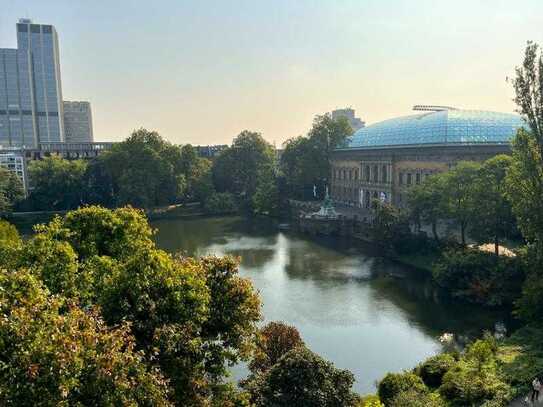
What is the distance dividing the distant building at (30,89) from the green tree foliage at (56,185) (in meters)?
80.0

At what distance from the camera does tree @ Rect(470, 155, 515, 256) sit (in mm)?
40438

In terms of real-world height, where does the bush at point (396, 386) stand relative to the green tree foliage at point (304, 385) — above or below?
below

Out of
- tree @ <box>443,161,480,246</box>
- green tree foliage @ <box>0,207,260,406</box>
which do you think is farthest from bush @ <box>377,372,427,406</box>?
tree @ <box>443,161,480,246</box>

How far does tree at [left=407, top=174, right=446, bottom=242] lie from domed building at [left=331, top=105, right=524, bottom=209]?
58.5 feet

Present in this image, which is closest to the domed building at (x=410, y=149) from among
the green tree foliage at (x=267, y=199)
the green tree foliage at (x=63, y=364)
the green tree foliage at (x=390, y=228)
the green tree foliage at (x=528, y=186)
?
the green tree foliage at (x=267, y=199)

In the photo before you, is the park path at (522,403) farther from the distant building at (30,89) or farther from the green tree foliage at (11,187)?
the distant building at (30,89)

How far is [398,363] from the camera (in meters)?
27.6

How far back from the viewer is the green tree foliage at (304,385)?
16.4 meters

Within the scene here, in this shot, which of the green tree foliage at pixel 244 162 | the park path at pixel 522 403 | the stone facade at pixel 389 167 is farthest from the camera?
the green tree foliage at pixel 244 162

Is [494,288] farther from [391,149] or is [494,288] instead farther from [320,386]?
[391,149]

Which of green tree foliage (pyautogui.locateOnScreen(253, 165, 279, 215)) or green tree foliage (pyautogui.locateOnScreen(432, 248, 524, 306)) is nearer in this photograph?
green tree foliage (pyautogui.locateOnScreen(432, 248, 524, 306))

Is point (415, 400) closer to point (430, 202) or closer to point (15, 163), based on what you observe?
point (430, 202)

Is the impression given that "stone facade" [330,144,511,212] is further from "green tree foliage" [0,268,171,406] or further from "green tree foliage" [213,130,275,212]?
"green tree foliage" [0,268,171,406]

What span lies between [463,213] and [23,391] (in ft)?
140
